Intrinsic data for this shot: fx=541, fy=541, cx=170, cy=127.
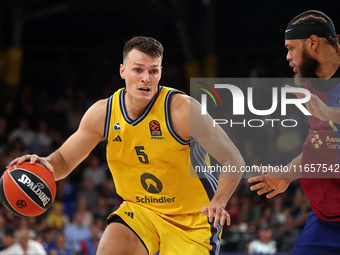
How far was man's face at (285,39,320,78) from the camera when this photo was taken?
3693 mm

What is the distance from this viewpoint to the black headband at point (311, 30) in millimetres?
3737

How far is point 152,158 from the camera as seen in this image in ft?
13.6

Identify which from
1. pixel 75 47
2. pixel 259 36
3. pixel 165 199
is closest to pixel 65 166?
pixel 165 199

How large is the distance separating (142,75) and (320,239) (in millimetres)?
1751

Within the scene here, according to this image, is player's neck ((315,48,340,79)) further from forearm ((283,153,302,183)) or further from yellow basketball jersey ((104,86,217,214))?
yellow basketball jersey ((104,86,217,214))

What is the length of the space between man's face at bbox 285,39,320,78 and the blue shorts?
1021 millimetres

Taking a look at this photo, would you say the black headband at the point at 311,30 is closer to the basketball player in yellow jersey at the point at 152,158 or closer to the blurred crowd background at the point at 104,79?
the basketball player in yellow jersey at the point at 152,158

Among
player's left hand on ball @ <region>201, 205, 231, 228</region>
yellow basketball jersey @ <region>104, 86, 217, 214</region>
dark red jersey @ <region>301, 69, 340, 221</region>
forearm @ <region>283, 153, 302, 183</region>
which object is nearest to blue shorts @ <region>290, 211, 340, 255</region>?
dark red jersey @ <region>301, 69, 340, 221</region>

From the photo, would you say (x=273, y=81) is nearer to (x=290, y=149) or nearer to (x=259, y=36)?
(x=290, y=149)

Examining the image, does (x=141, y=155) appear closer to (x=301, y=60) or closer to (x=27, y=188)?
(x=27, y=188)

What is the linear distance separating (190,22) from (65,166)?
1311 cm

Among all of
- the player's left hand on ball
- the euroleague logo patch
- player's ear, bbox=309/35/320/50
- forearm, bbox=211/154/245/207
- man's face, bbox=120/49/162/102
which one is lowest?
the player's left hand on ball

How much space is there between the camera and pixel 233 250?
9344mm

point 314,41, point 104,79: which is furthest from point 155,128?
point 104,79
